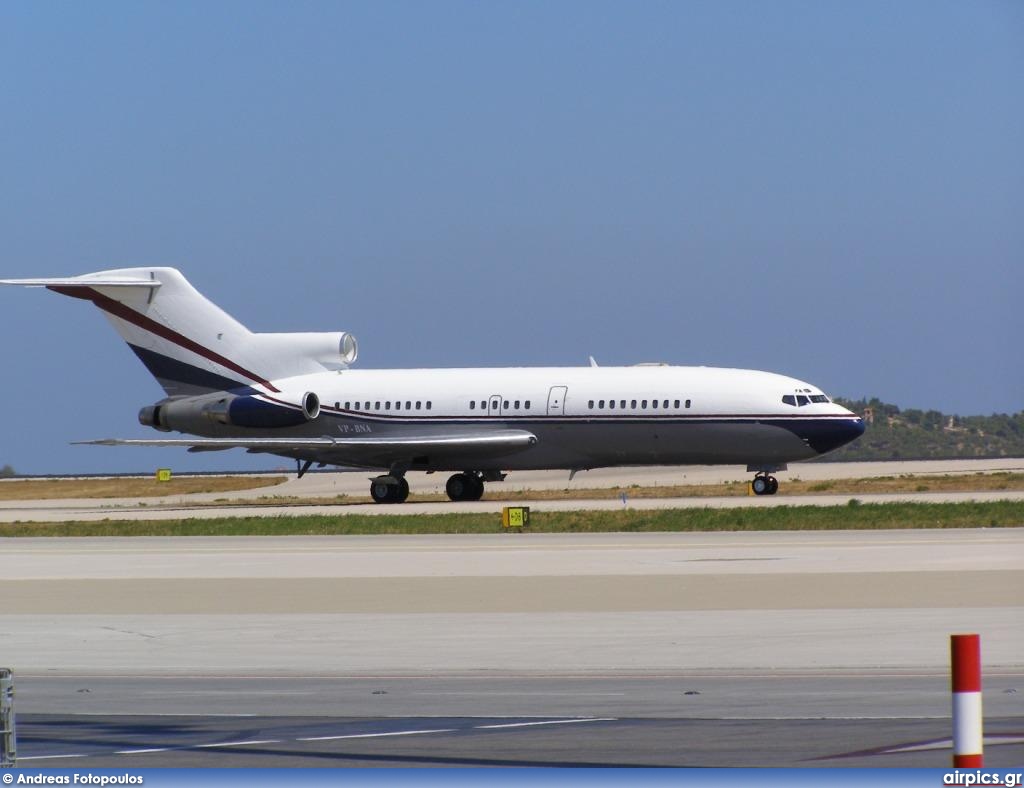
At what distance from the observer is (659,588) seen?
1008 inches

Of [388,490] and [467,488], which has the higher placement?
[467,488]

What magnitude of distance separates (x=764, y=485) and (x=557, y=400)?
6454mm

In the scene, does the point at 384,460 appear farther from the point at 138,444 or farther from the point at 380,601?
the point at 380,601

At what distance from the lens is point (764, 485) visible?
54.2 m

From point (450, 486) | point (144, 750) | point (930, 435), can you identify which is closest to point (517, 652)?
point (144, 750)

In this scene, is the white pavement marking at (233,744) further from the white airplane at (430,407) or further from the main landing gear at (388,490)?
the main landing gear at (388,490)

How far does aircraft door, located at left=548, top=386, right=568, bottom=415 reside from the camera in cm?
5388

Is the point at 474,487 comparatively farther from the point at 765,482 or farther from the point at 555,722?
the point at 555,722

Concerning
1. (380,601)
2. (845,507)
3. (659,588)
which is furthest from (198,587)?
(845,507)

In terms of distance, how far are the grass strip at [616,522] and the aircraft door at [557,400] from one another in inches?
373

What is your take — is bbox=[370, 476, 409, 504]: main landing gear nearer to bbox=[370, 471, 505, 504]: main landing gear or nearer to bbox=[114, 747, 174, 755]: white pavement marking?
bbox=[370, 471, 505, 504]: main landing gear

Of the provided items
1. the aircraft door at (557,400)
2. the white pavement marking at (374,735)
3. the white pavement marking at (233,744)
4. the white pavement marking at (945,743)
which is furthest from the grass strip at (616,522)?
the white pavement marking at (233,744)

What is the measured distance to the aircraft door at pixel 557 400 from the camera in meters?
53.9

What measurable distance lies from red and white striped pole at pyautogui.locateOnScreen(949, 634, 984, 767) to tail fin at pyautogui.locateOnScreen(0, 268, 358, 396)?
4949 centimetres
